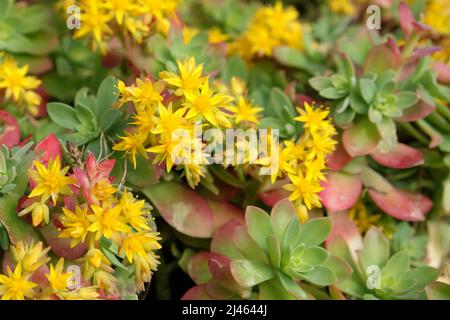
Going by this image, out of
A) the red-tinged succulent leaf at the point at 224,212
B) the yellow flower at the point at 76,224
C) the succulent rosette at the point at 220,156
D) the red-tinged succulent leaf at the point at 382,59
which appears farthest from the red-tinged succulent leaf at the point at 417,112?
the yellow flower at the point at 76,224

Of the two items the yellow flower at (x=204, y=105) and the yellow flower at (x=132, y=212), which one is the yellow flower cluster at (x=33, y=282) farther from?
the yellow flower at (x=204, y=105)

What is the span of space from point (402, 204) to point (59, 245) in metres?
0.78

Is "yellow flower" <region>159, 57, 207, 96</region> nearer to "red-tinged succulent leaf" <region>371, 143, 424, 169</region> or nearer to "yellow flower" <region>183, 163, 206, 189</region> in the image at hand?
"yellow flower" <region>183, 163, 206, 189</region>

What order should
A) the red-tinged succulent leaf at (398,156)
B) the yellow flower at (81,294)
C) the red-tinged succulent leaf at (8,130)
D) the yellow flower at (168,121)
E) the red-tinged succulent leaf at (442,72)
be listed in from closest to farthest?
the yellow flower at (81,294)
the yellow flower at (168,121)
the red-tinged succulent leaf at (8,130)
the red-tinged succulent leaf at (398,156)
the red-tinged succulent leaf at (442,72)

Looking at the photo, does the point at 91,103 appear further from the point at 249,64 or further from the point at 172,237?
the point at 249,64

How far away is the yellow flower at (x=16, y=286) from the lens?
1.05 meters

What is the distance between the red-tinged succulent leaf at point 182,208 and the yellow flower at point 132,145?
16cm

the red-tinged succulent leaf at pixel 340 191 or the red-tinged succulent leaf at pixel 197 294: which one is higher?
the red-tinged succulent leaf at pixel 340 191

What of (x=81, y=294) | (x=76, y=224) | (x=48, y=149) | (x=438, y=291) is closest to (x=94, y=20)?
(x=48, y=149)

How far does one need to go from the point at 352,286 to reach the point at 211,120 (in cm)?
46

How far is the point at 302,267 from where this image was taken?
1.23 m

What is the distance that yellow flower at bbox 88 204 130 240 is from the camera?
1.07 meters

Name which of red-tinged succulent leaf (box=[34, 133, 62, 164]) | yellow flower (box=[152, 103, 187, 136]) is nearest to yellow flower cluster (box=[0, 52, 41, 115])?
red-tinged succulent leaf (box=[34, 133, 62, 164])
